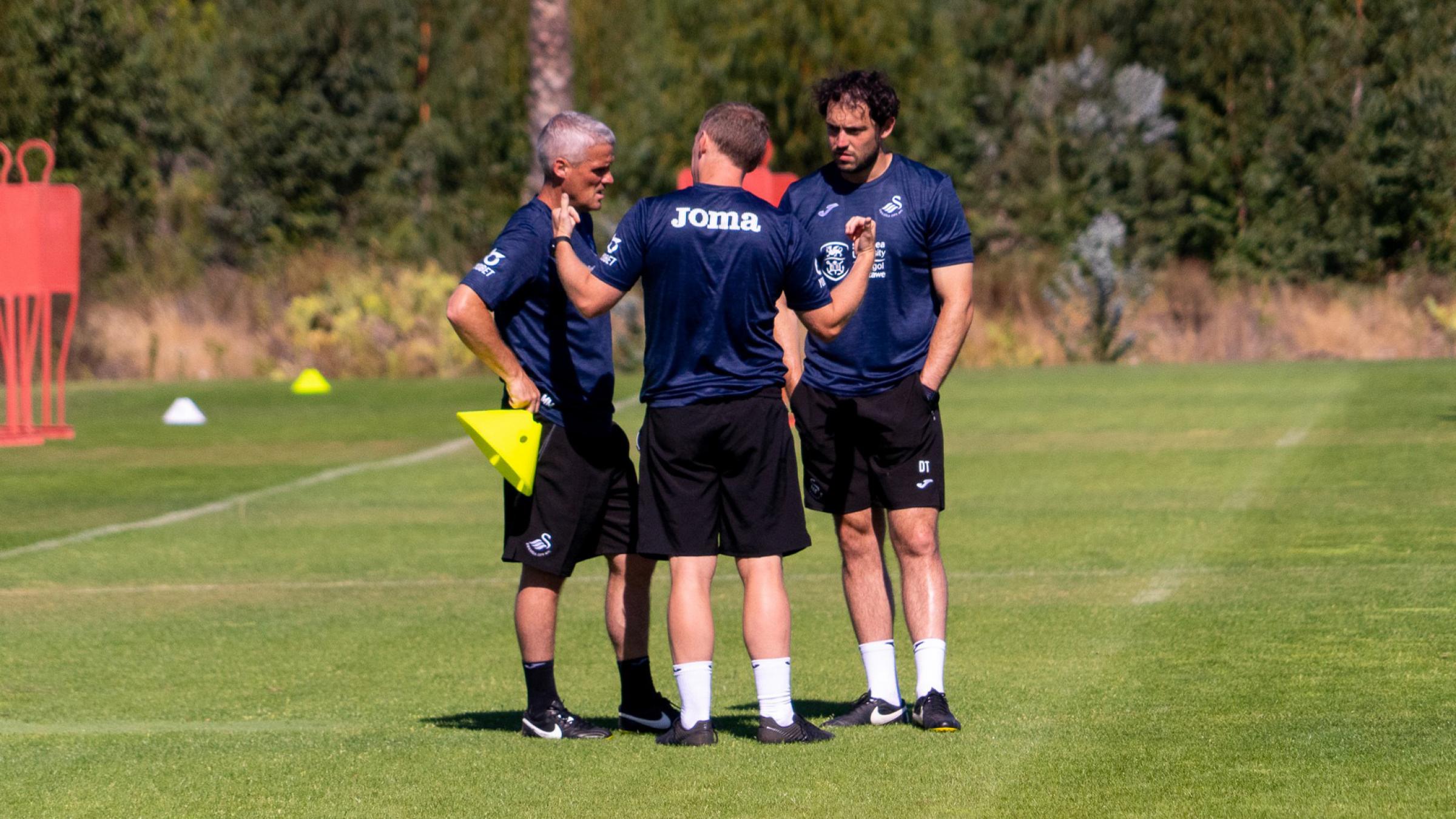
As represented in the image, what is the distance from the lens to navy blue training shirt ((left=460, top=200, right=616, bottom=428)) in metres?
6.63

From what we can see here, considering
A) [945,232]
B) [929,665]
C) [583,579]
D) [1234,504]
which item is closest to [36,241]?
[583,579]

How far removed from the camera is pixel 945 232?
22.4 feet

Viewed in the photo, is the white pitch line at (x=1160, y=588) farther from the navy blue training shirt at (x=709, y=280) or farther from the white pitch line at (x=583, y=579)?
the navy blue training shirt at (x=709, y=280)

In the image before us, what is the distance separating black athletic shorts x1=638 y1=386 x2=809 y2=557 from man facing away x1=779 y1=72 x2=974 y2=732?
461mm

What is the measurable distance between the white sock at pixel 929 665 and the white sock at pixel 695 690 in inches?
28.4

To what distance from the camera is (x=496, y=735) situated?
6.88 m

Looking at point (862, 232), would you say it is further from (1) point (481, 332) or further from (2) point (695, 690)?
→ (2) point (695, 690)

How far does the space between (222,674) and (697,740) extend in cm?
294

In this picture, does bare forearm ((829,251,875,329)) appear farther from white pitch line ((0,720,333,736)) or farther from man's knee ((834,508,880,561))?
white pitch line ((0,720,333,736))

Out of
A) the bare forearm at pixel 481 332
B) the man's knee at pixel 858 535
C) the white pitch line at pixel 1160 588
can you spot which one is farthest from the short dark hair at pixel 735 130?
the white pitch line at pixel 1160 588

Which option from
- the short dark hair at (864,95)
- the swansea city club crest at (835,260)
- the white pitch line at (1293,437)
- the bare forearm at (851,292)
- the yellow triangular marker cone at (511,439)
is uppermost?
the short dark hair at (864,95)

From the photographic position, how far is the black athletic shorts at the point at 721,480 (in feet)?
20.9

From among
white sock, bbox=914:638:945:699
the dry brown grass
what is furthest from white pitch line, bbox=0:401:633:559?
the dry brown grass

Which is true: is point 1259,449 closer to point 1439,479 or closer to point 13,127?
point 1439,479
